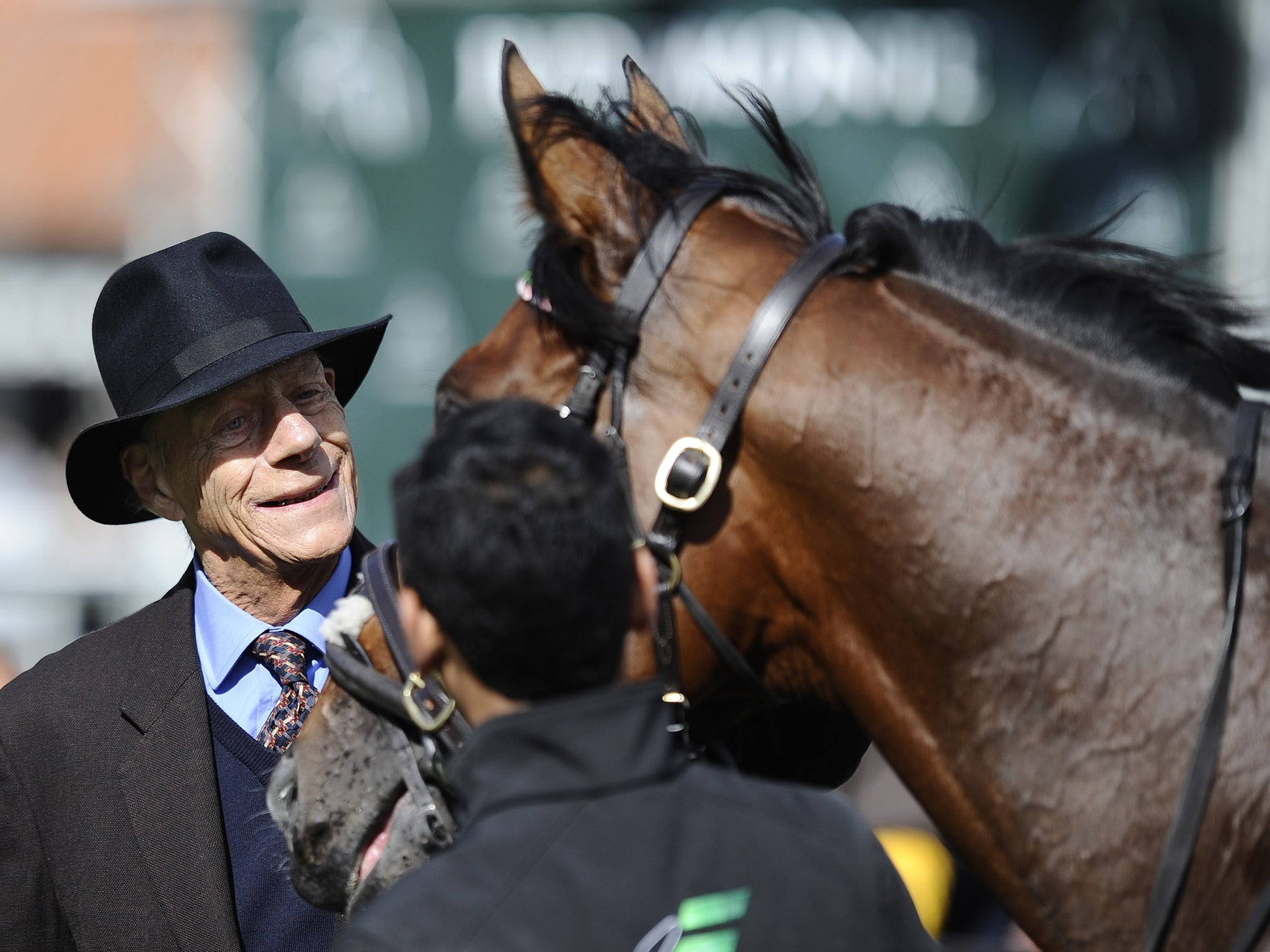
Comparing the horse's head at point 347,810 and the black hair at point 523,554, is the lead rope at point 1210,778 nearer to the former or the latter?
the black hair at point 523,554

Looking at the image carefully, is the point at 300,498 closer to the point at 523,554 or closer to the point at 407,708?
the point at 407,708

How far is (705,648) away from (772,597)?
13cm

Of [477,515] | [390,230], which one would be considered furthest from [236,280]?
[390,230]

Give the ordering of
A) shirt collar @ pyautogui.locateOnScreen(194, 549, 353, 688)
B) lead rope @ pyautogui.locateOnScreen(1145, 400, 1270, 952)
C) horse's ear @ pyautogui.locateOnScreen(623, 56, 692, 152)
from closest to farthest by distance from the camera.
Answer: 1. lead rope @ pyautogui.locateOnScreen(1145, 400, 1270, 952)
2. horse's ear @ pyautogui.locateOnScreen(623, 56, 692, 152)
3. shirt collar @ pyautogui.locateOnScreen(194, 549, 353, 688)

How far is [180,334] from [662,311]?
1011mm

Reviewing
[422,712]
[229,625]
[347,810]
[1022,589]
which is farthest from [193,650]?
[1022,589]

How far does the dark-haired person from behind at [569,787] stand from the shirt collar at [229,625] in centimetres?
114

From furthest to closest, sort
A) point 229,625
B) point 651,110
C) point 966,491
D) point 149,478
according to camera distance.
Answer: point 149,478
point 229,625
point 651,110
point 966,491

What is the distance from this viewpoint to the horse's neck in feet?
5.63

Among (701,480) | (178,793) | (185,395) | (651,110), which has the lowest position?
(178,793)

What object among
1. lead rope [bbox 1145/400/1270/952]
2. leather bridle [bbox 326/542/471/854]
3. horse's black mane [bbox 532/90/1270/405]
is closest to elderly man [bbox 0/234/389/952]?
leather bridle [bbox 326/542/471/854]

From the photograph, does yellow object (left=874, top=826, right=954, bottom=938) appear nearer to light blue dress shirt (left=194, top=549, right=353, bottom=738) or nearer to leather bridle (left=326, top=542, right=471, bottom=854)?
light blue dress shirt (left=194, top=549, right=353, bottom=738)

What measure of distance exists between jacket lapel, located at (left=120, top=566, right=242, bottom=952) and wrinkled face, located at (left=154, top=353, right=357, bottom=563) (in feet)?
0.86

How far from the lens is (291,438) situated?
245cm
